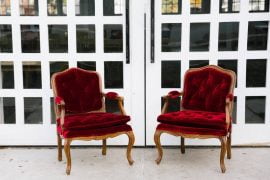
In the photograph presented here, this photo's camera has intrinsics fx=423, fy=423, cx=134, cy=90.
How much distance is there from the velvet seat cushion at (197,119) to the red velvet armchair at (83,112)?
0.37 metres

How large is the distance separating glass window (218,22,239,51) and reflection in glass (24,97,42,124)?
189 cm

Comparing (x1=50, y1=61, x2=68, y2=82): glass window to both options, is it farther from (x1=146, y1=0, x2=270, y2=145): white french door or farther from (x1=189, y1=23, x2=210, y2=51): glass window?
(x1=189, y1=23, x2=210, y2=51): glass window

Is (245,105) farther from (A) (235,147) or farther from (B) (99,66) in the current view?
(B) (99,66)

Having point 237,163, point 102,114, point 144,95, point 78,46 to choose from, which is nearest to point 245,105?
point 237,163

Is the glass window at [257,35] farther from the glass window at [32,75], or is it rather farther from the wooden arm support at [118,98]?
the glass window at [32,75]

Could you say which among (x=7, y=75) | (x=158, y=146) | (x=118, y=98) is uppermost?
(x=7, y=75)

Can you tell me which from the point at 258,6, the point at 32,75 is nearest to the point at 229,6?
the point at 258,6

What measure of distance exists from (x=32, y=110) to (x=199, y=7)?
196cm

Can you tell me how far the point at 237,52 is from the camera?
4145mm

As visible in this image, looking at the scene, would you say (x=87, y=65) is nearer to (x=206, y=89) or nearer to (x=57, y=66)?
(x=57, y=66)

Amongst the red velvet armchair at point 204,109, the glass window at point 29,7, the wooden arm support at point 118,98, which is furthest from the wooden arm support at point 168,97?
the glass window at point 29,7

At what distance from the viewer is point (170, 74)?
4199 millimetres

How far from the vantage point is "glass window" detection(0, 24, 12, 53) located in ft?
13.7

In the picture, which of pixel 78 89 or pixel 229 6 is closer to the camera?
pixel 78 89
